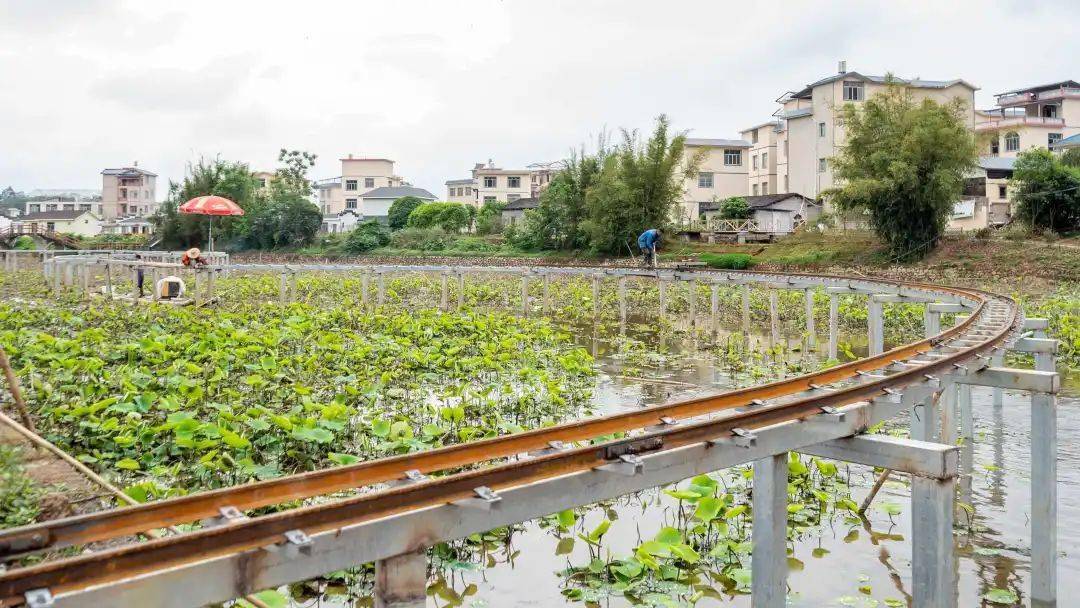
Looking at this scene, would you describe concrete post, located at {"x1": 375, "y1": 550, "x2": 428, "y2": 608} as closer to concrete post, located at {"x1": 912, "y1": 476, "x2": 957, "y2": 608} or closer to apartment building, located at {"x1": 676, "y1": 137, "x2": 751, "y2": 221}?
concrete post, located at {"x1": 912, "y1": 476, "x2": 957, "y2": 608}

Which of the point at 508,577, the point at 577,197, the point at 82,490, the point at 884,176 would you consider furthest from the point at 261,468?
the point at 577,197

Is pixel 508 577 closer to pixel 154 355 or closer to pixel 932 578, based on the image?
pixel 932 578

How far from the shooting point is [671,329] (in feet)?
62.0

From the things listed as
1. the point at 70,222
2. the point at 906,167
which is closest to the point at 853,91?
the point at 906,167

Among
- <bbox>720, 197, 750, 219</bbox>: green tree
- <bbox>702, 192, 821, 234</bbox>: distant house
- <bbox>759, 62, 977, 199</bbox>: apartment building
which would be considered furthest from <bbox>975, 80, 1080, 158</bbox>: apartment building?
<bbox>720, 197, 750, 219</bbox>: green tree

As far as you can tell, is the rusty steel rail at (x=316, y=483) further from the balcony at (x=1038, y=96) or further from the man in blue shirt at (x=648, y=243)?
the balcony at (x=1038, y=96)

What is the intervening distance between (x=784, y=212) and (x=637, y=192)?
8.74m

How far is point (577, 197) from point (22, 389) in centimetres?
3808

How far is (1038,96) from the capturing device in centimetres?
→ 5812

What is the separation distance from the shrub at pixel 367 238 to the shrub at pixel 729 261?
23039mm

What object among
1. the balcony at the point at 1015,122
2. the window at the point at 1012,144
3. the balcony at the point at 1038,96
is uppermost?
the balcony at the point at 1038,96

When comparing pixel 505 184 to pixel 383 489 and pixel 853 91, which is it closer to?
pixel 853 91

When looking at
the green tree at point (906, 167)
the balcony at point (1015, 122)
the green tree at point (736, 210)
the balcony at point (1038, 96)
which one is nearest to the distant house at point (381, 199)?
the green tree at point (736, 210)

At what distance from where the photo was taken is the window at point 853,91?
145 feet
